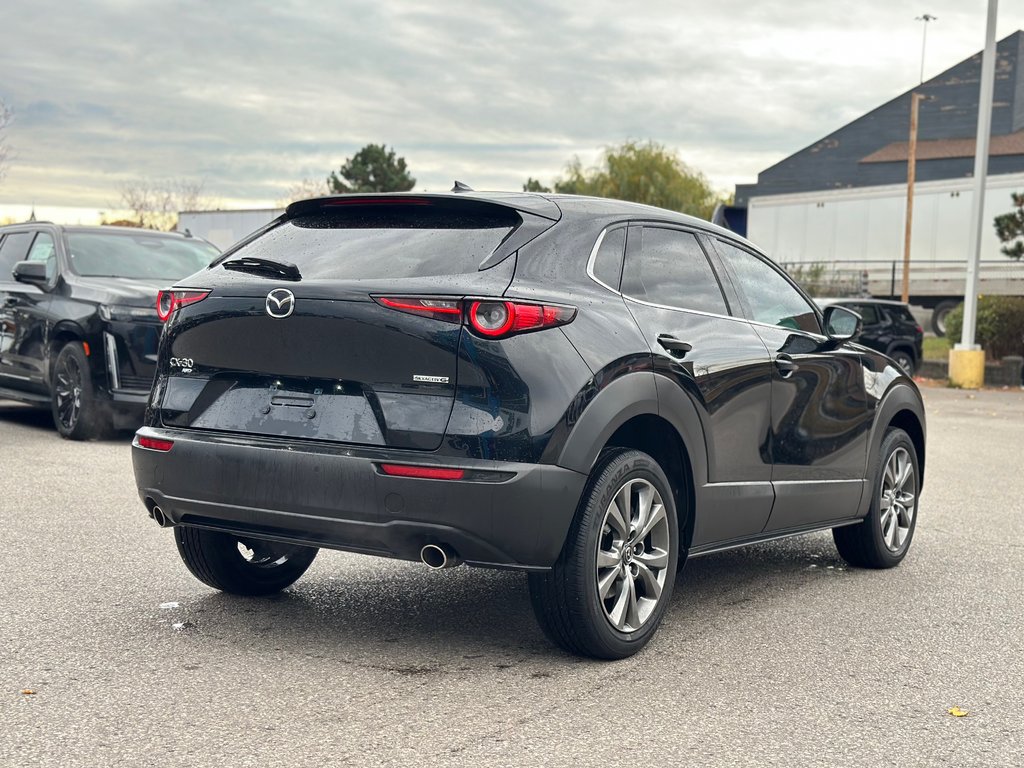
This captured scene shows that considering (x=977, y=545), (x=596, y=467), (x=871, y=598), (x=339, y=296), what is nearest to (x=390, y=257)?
(x=339, y=296)

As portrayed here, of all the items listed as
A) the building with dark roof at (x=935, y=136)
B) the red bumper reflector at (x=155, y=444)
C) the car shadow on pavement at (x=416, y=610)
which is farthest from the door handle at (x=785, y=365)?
the building with dark roof at (x=935, y=136)

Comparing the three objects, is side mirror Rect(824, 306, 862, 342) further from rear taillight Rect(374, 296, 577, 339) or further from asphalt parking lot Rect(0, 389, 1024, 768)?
rear taillight Rect(374, 296, 577, 339)

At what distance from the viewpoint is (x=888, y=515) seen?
6.83 metres

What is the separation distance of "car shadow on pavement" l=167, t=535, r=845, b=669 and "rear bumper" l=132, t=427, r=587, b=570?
0.58m

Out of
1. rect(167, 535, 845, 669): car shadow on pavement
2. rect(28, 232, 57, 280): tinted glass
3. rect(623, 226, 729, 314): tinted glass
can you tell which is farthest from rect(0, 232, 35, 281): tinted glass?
rect(623, 226, 729, 314): tinted glass

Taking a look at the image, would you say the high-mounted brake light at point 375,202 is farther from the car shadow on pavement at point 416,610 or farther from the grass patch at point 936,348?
the grass patch at point 936,348

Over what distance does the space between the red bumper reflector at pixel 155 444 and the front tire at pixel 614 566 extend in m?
1.44

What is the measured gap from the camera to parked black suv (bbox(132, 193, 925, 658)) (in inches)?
167

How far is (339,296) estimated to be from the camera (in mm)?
4430

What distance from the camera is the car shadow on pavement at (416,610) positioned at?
4.85 meters

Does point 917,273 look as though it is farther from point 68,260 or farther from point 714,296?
point 714,296

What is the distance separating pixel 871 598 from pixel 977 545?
5.88 ft

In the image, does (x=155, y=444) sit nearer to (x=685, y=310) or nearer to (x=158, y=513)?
(x=158, y=513)

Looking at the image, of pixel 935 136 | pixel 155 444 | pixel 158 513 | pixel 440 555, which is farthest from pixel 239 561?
pixel 935 136
